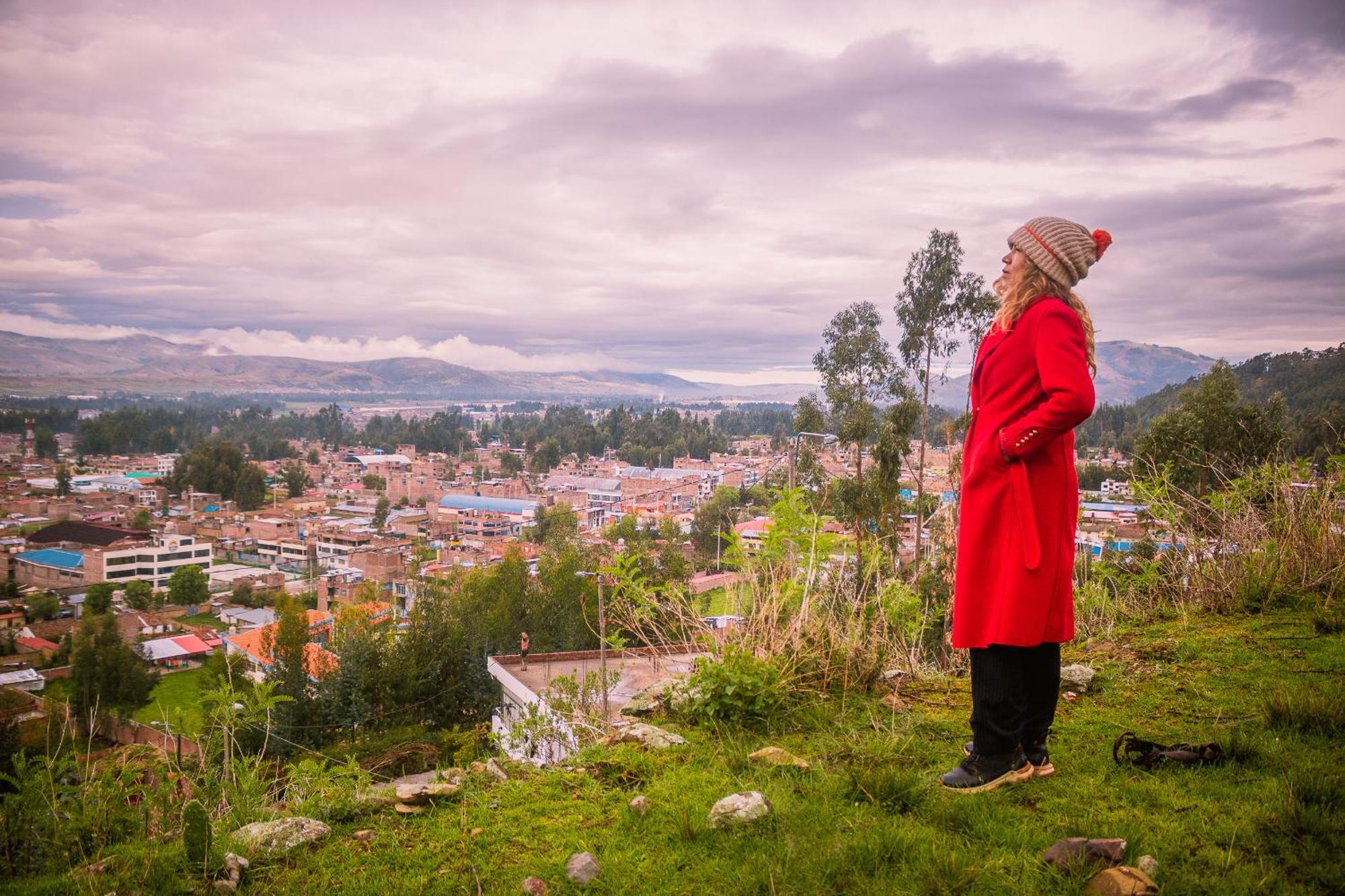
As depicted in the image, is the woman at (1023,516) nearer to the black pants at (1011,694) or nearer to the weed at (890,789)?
the black pants at (1011,694)

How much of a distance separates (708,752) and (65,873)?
2125 millimetres

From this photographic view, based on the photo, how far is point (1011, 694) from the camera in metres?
2.33

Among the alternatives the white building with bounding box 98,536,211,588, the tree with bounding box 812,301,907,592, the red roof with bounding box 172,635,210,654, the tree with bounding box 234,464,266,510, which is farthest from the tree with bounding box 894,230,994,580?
the tree with bounding box 234,464,266,510

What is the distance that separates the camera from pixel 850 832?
2.00 meters

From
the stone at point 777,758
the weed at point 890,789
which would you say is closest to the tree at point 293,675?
the stone at point 777,758

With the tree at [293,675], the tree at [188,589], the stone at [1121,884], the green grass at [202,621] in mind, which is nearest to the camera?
the stone at [1121,884]

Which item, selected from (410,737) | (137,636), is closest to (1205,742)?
(410,737)

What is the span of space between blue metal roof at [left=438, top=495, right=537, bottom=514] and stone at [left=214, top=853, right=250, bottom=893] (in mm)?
50315

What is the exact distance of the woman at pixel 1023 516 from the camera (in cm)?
223

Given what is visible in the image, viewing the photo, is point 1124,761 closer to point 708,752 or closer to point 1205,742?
point 1205,742

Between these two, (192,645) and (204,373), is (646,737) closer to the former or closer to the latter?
(192,645)

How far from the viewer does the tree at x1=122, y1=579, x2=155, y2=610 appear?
2864cm

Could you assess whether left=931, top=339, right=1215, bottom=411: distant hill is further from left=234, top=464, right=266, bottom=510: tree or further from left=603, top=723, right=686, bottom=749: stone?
left=234, top=464, right=266, bottom=510: tree

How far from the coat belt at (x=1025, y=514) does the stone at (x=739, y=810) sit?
1.10 meters
